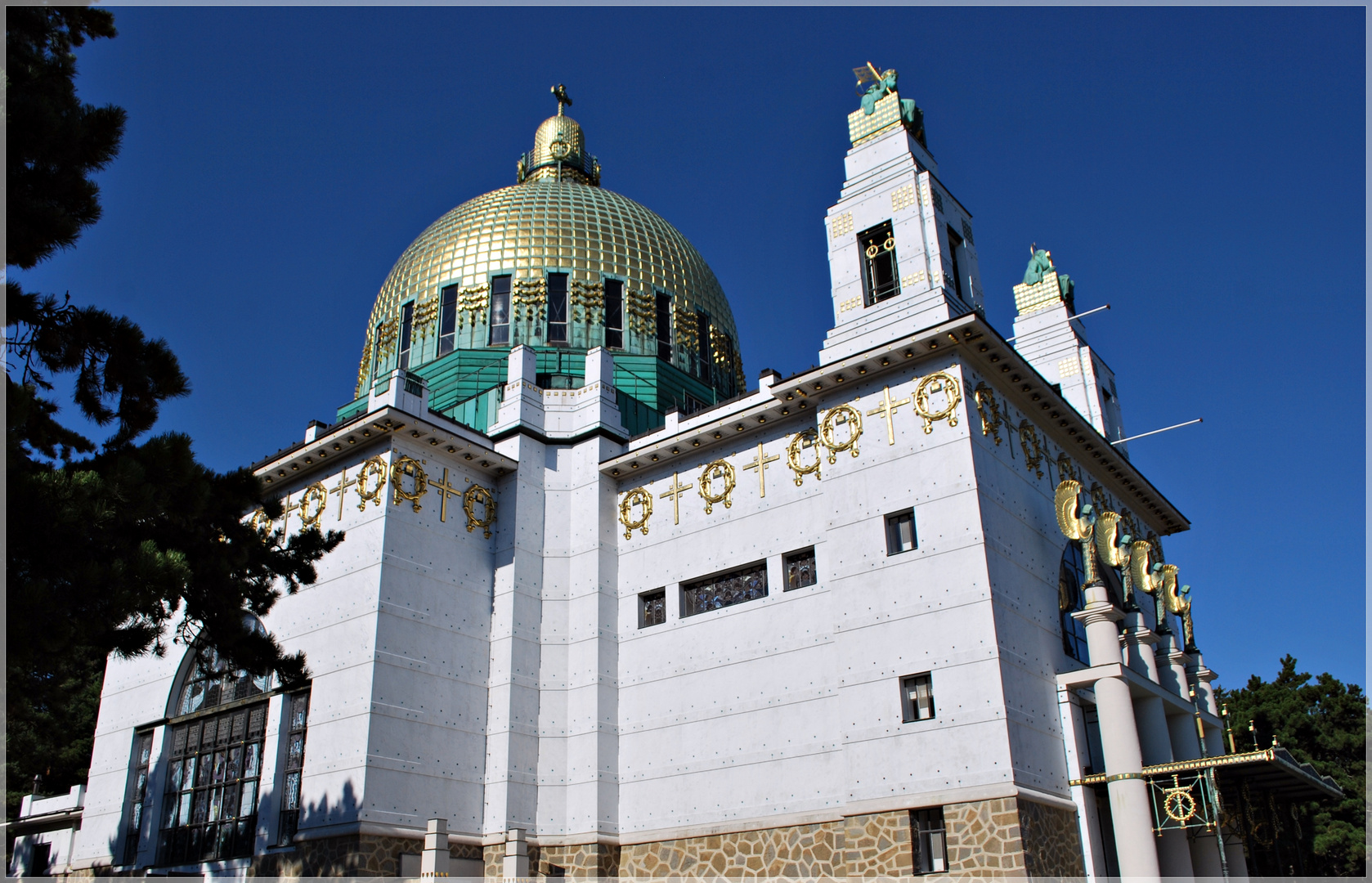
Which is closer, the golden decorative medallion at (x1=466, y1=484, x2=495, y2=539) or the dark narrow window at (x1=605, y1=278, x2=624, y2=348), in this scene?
the golden decorative medallion at (x1=466, y1=484, x2=495, y2=539)

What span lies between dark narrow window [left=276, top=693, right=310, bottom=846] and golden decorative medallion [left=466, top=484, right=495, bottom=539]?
469 centimetres

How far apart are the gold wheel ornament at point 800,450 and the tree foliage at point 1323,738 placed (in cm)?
1554

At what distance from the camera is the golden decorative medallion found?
76.8 feet

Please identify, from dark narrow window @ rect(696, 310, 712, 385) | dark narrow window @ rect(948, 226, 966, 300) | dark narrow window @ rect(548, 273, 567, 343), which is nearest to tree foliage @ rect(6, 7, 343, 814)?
dark narrow window @ rect(948, 226, 966, 300)

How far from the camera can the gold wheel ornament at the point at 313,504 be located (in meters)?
23.2

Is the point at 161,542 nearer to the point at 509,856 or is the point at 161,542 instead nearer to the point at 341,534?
the point at 341,534

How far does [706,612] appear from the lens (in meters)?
22.4

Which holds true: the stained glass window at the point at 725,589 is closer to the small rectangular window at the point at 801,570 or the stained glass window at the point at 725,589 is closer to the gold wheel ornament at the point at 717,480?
the small rectangular window at the point at 801,570

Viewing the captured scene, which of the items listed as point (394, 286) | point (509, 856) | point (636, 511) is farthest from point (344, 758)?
point (394, 286)

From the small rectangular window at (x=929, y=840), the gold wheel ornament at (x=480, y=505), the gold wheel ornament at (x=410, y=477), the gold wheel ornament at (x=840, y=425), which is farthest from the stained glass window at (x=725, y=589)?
the gold wheel ornament at (x=410, y=477)

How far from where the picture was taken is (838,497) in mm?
20500

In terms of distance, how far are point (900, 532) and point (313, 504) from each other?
12145mm

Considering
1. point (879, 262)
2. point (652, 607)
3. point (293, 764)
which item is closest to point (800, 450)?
point (879, 262)

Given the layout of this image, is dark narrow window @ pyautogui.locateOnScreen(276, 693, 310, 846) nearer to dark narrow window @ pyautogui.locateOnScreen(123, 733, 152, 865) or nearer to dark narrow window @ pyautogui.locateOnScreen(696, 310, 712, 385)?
dark narrow window @ pyautogui.locateOnScreen(123, 733, 152, 865)
